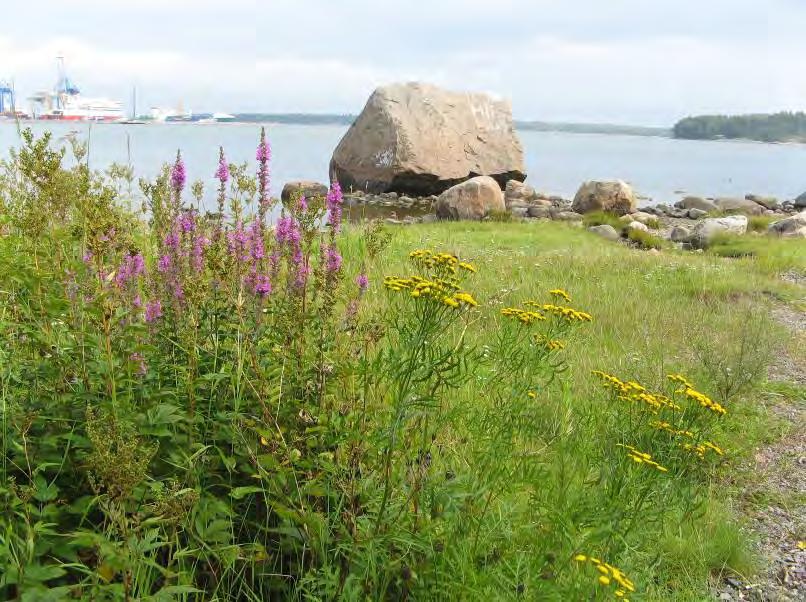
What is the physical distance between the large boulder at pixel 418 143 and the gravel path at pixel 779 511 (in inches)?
807

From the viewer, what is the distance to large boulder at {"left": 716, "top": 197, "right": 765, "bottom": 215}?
27456mm

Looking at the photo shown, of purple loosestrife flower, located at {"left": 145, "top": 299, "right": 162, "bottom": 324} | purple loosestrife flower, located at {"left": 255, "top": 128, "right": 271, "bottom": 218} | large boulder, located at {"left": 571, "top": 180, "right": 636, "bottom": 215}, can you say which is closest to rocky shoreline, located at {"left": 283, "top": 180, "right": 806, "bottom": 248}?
large boulder, located at {"left": 571, "top": 180, "right": 636, "bottom": 215}

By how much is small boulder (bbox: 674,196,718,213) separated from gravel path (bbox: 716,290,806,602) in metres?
23.5

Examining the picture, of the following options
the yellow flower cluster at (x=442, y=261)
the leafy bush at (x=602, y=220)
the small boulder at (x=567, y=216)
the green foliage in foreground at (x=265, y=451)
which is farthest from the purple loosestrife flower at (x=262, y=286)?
the small boulder at (x=567, y=216)

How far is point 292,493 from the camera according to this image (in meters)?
2.62

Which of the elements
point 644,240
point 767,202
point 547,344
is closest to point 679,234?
point 644,240

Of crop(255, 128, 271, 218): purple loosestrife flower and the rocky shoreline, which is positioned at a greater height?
crop(255, 128, 271, 218): purple loosestrife flower

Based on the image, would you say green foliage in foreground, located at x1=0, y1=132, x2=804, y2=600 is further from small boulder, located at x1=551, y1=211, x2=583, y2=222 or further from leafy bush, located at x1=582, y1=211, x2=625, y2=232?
small boulder, located at x1=551, y1=211, x2=583, y2=222

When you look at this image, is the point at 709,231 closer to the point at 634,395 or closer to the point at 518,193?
the point at 518,193

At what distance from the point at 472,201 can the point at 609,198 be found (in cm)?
577

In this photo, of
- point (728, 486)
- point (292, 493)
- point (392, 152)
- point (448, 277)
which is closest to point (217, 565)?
point (292, 493)

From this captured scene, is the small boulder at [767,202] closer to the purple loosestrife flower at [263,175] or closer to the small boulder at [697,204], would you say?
the small boulder at [697,204]

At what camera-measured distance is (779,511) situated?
4254mm

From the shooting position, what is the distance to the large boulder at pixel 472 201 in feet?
65.9
